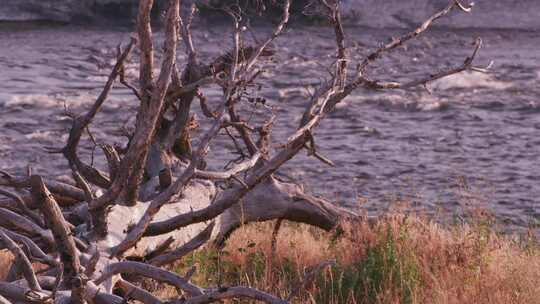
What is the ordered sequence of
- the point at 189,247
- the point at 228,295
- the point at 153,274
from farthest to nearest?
the point at 189,247, the point at 153,274, the point at 228,295

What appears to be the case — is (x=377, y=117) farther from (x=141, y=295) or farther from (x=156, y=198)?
(x=141, y=295)

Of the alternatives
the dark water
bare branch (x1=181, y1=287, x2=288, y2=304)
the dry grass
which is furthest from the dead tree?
the dark water

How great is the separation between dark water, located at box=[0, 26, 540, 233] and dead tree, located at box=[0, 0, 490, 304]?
6.08 feet

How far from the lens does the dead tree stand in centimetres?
416

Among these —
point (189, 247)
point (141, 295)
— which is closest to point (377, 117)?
point (189, 247)

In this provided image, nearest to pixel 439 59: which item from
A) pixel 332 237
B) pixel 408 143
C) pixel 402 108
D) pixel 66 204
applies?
pixel 402 108

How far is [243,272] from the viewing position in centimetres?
672

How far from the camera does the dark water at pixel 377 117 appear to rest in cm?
1123

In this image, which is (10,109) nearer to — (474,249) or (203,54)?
(203,54)

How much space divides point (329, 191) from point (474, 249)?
4251 millimetres

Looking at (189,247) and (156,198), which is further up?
(156,198)

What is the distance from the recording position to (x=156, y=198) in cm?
480

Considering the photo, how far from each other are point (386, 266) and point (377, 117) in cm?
826

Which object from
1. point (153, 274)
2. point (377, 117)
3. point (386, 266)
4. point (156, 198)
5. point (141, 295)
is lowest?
point (377, 117)
